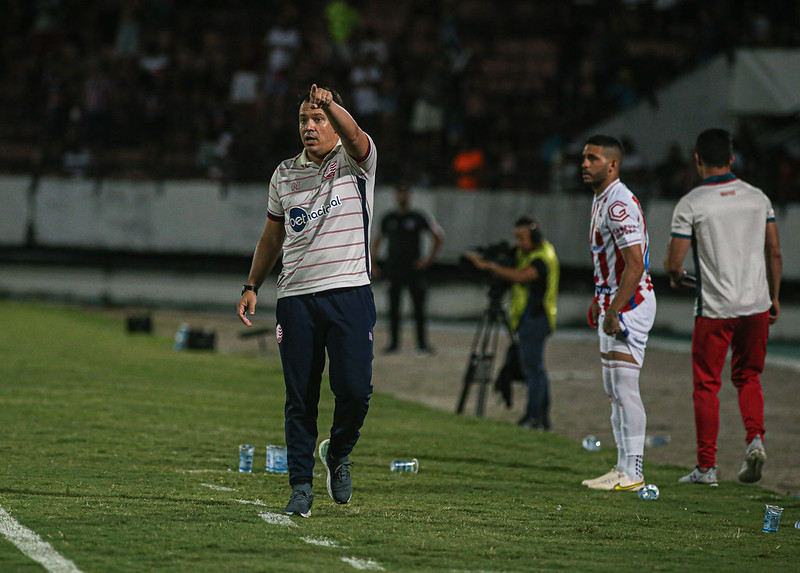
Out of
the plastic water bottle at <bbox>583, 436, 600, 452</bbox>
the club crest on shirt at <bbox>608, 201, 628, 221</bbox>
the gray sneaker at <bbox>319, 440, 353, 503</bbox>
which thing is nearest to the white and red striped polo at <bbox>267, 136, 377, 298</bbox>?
the gray sneaker at <bbox>319, 440, 353, 503</bbox>

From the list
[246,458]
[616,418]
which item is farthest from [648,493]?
[246,458]

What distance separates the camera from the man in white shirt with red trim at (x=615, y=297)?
804cm

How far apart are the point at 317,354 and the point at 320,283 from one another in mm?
377

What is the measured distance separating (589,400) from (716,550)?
746 centimetres

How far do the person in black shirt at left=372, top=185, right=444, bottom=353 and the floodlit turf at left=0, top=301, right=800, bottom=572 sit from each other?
495 cm

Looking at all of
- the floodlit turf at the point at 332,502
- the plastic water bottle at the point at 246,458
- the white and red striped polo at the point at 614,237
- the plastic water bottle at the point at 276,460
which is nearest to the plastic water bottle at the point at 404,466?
the floodlit turf at the point at 332,502

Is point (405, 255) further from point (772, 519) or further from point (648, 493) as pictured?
point (772, 519)

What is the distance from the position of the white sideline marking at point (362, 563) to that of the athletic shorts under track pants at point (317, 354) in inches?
38.8

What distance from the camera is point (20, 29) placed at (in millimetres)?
26859

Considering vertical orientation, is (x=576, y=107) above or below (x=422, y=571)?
above

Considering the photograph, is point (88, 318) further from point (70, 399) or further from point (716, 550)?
point (716, 550)

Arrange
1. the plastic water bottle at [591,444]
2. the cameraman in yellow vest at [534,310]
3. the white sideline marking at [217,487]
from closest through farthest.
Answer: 1. the white sideline marking at [217,487]
2. the plastic water bottle at [591,444]
3. the cameraman in yellow vest at [534,310]

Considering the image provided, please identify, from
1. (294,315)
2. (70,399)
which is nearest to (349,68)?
(70,399)

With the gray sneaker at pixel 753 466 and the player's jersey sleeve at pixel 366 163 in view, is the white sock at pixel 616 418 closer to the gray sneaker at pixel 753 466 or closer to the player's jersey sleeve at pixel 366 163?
the gray sneaker at pixel 753 466
